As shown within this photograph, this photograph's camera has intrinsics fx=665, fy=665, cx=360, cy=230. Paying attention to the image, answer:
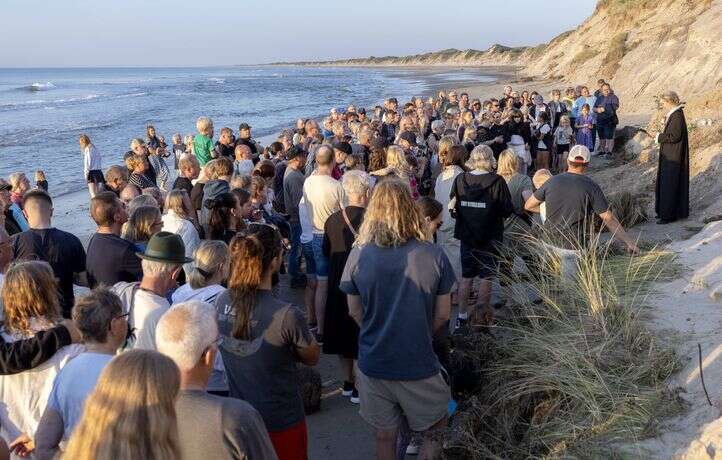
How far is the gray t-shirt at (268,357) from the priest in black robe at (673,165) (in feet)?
23.0

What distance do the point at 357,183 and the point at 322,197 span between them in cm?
122

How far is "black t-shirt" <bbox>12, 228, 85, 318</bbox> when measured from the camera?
484cm

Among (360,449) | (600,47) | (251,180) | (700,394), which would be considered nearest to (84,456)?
(360,449)

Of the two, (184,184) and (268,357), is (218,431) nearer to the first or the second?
(268,357)

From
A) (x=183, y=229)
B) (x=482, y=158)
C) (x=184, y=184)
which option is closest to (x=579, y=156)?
(x=482, y=158)

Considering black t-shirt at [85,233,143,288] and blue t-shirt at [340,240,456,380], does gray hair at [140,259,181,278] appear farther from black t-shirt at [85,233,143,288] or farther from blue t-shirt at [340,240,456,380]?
blue t-shirt at [340,240,456,380]

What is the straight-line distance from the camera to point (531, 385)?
15.0 ft

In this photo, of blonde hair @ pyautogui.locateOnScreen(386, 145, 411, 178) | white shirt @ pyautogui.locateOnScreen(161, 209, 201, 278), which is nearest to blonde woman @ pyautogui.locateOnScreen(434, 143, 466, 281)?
blonde hair @ pyautogui.locateOnScreen(386, 145, 411, 178)

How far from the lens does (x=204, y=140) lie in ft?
31.8

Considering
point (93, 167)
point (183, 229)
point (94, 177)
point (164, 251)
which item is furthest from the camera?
point (94, 177)

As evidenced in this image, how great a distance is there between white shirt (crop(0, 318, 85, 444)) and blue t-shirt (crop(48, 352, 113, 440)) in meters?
0.44

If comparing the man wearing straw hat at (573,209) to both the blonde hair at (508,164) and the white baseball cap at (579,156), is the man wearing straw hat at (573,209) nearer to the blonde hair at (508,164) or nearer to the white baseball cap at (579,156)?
the white baseball cap at (579,156)

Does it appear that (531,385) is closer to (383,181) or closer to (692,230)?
(383,181)

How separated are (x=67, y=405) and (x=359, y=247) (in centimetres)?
176
